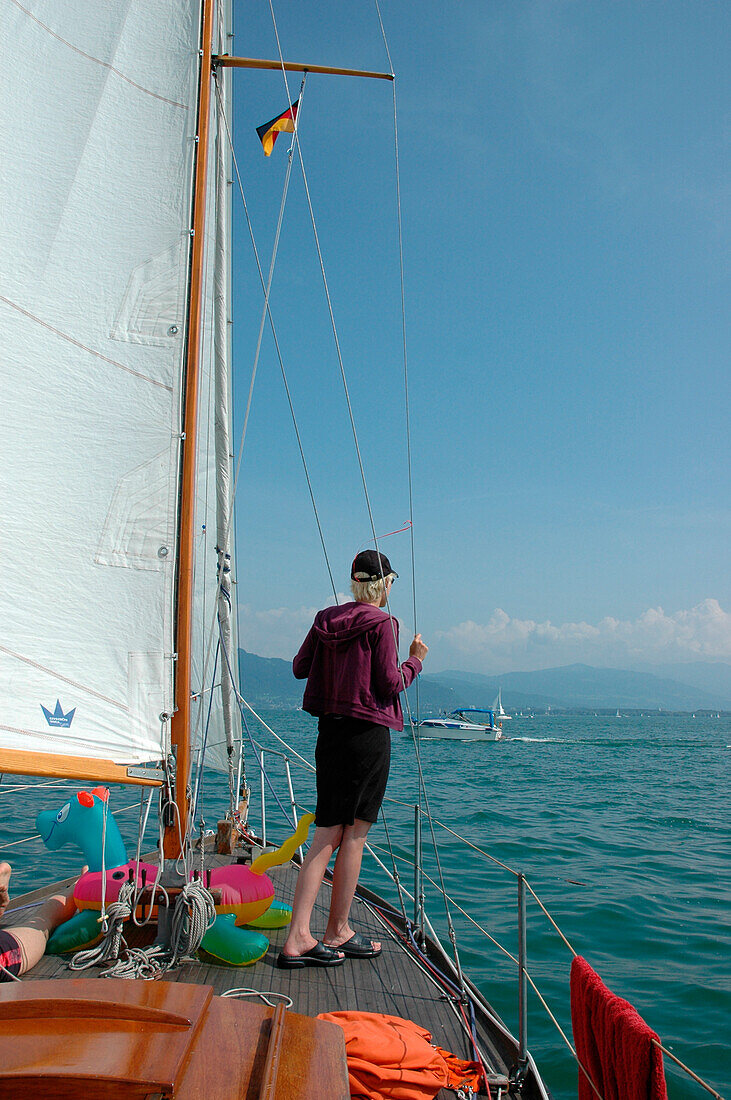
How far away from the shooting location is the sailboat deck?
2.71 m

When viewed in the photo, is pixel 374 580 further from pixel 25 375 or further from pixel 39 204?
pixel 39 204

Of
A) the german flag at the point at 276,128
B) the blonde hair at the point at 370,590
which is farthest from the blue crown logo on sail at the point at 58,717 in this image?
the german flag at the point at 276,128

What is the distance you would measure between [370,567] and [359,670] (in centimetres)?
54

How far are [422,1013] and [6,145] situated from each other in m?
3.99

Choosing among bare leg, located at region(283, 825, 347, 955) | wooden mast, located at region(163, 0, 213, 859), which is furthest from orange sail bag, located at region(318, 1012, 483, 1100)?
wooden mast, located at region(163, 0, 213, 859)


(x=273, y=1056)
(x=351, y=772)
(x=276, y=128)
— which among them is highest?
(x=276, y=128)

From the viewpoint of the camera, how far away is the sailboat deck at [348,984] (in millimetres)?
2709

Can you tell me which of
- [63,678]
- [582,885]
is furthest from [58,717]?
[582,885]

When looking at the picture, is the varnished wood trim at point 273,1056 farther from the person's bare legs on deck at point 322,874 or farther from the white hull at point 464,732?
the white hull at point 464,732

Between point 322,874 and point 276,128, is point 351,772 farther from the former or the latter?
point 276,128

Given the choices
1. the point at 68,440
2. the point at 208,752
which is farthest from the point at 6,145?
the point at 208,752

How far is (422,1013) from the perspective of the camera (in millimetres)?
2816

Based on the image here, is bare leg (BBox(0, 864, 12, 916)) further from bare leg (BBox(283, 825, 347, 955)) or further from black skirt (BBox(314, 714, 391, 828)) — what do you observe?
black skirt (BBox(314, 714, 391, 828))

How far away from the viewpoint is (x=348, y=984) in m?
2.97
